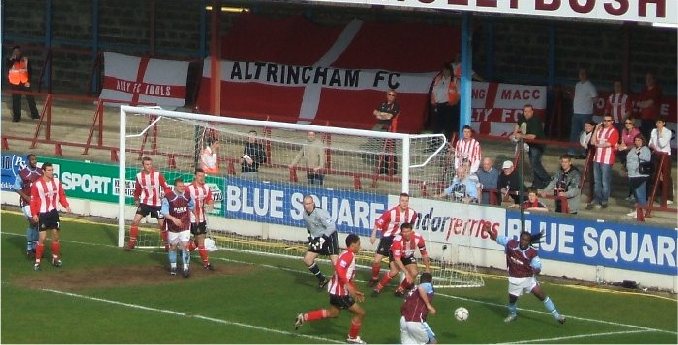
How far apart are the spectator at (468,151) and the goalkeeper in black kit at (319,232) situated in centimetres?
403

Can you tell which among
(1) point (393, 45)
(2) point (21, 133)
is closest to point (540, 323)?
(1) point (393, 45)

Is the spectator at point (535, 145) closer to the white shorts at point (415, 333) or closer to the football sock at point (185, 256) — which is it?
the football sock at point (185, 256)

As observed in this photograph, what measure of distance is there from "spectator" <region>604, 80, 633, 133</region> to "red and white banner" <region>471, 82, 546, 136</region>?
2868 millimetres

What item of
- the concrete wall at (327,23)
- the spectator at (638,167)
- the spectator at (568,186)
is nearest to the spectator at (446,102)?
the concrete wall at (327,23)

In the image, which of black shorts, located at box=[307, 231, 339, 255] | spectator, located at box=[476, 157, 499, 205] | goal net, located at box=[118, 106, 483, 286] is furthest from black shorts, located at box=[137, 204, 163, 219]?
spectator, located at box=[476, 157, 499, 205]

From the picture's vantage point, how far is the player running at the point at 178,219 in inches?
1093

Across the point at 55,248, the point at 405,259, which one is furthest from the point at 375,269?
the point at 55,248

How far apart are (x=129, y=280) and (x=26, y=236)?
458 centimetres

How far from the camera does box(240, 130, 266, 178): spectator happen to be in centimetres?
3175

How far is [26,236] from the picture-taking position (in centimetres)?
3148

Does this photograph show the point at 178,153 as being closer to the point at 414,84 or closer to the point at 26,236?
the point at 26,236

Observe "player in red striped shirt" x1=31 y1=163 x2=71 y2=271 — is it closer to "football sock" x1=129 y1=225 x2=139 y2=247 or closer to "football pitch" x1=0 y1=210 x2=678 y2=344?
"football pitch" x1=0 y1=210 x2=678 y2=344

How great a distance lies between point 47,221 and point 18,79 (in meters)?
11.7

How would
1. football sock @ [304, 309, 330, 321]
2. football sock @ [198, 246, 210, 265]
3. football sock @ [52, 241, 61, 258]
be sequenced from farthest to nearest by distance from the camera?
football sock @ [198, 246, 210, 265] → football sock @ [52, 241, 61, 258] → football sock @ [304, 309, 330, 321]
